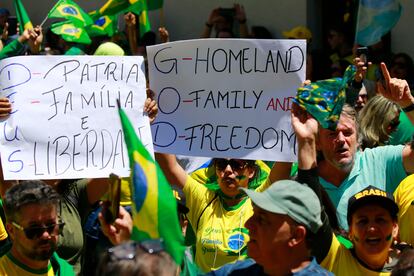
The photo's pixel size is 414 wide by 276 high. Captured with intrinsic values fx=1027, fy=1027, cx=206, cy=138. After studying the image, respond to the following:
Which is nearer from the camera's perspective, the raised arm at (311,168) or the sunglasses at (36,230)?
the raised arm at (311,168)

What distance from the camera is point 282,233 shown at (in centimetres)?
364

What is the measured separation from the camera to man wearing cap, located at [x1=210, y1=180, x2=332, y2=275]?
3.63 metres

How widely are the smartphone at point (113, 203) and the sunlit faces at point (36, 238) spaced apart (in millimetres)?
761

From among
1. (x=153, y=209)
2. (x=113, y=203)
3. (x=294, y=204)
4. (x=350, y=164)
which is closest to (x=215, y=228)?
(x=350, y=164)

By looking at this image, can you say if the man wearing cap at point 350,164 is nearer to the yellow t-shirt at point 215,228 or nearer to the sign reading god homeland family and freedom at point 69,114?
the yellow t-shirt at point 215,228

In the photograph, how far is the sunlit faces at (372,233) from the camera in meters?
4.25

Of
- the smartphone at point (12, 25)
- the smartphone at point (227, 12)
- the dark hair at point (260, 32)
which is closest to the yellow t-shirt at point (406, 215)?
the dark hair at point (260, 32)

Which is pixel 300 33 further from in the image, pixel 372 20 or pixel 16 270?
pixel 16 270

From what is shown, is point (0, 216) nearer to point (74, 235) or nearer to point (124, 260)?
point (74, 235)

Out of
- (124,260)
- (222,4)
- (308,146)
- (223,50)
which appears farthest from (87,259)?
(222,4)

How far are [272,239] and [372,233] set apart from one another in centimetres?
77

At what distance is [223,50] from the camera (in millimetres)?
5457

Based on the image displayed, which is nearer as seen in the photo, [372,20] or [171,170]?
[171,170]

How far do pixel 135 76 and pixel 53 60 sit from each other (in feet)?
1.42
